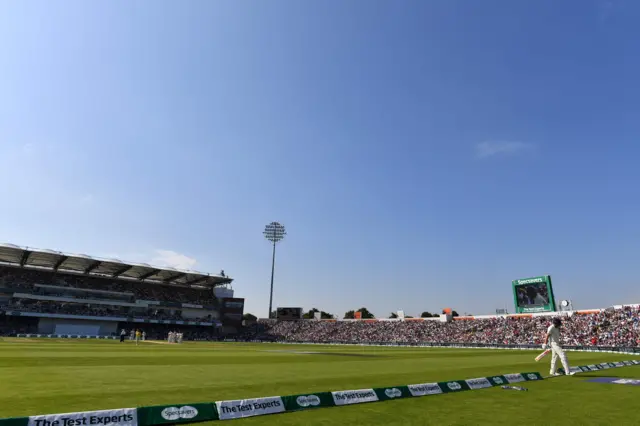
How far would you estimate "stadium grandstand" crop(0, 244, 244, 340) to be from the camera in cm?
6956

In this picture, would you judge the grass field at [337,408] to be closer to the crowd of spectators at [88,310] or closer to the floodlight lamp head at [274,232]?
the crowd of spectators at [88,310]

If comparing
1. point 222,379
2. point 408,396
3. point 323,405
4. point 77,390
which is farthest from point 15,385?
point 408,396

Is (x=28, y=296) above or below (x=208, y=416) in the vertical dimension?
above

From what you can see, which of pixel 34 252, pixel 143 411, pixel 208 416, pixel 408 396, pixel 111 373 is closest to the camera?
pixel 143 411

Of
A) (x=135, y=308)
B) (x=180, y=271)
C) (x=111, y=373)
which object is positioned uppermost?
(x=180, y=271)

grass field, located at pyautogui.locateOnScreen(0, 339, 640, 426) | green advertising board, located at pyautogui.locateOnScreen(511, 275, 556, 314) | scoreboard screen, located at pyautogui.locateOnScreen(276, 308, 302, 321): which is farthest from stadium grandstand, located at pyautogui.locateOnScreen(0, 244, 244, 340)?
grass field, located at pyautogui.locateOnScreen(0, 339, 640, 426)

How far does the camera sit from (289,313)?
97.6 meters

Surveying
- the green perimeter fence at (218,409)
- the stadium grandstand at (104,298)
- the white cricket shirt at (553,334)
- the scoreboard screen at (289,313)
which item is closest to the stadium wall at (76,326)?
the stadium grandstand at (104,298)

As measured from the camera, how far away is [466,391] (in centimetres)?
1033

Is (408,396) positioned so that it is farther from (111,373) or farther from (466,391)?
(111,373)

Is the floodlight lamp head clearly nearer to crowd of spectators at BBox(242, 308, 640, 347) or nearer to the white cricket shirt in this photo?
crowd of spectators at BBox(242, 308, 640, 347)

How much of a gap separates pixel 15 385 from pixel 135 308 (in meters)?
80.1

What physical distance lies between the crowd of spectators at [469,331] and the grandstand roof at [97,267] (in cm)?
1879

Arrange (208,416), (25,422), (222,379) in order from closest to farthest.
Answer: (25,422) < (208,416) < (222,379)
